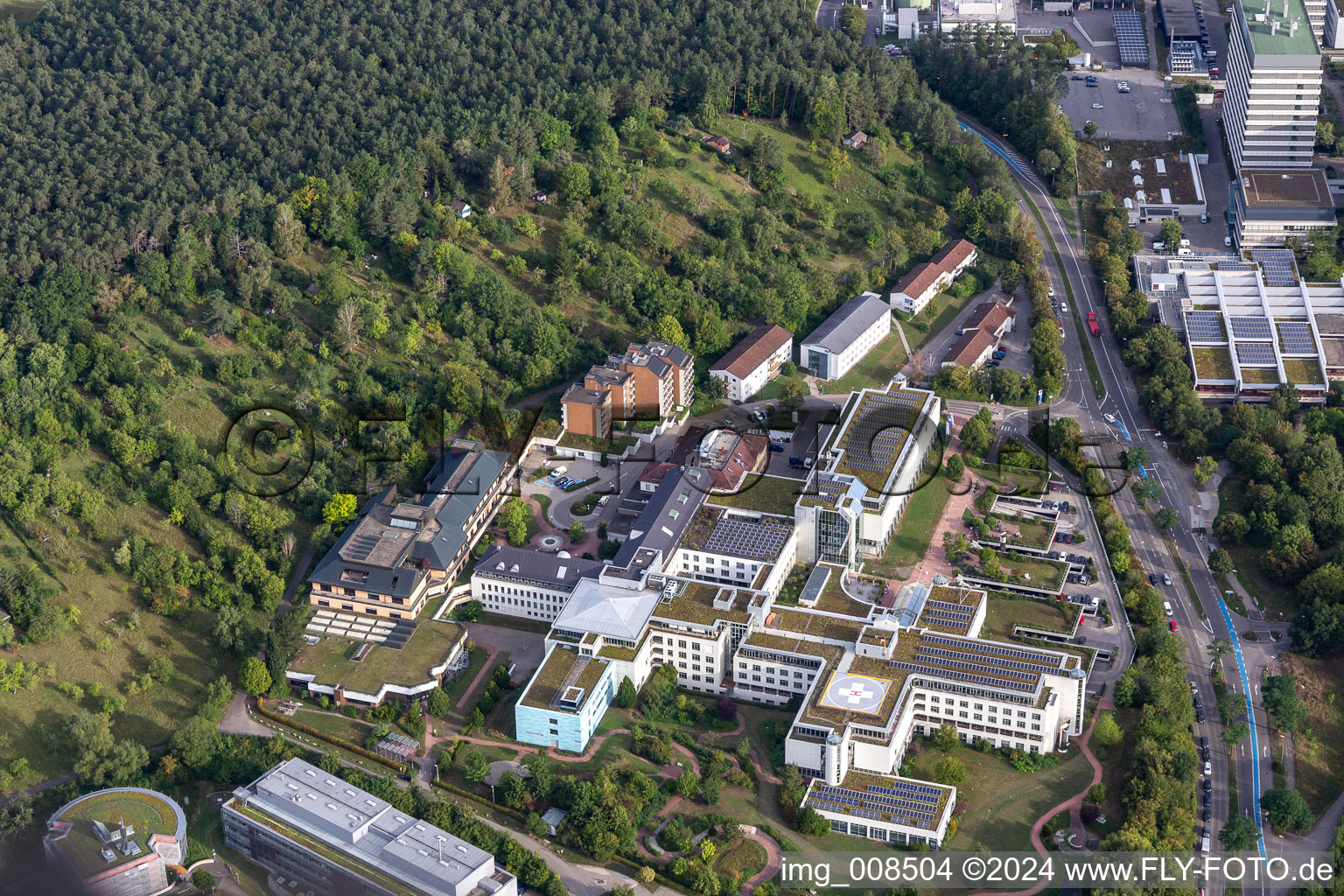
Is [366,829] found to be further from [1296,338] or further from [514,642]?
[1296,338]

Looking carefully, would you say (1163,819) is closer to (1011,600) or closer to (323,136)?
(1011,600)

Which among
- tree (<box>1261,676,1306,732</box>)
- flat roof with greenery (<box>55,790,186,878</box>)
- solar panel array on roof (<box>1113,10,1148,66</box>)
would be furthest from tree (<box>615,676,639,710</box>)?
solar panel array on roof (<box>1113,10,1148,66</box>)

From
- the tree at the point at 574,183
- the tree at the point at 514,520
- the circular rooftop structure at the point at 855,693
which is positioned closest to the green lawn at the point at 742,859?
the circular rooftop structure at the point at 855,693

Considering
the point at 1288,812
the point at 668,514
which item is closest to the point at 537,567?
the point at 668,514

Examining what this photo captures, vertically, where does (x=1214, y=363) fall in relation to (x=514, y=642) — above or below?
above

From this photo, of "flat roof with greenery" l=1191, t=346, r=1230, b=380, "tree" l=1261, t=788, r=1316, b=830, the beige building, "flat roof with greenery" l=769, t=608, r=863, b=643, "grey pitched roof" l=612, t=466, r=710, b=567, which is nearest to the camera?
"tree" l=1261, t=788, r=1316, b=830

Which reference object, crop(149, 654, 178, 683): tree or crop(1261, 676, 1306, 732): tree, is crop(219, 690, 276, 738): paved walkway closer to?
crop(149, 654, 178, 683): tree
